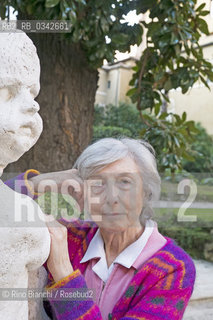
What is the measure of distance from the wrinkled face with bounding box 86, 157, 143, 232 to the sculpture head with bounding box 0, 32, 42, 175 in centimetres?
41

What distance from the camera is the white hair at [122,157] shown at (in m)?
1.15

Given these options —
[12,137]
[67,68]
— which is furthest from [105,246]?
[67,68]

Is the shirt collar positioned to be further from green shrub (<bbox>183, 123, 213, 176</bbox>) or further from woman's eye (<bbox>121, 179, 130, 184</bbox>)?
green shrub (<bbox>183, 123, 213, 176</bbox>)

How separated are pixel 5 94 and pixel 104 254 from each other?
682 millimetres

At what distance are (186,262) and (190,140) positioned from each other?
1900 mm

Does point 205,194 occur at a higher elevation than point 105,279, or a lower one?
lower

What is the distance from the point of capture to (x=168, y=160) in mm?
2787

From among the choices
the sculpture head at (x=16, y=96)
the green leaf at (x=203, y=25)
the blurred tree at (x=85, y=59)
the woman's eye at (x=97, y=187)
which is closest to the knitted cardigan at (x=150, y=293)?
the woman's eye at (x=97, y=187)

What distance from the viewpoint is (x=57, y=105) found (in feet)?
7.84

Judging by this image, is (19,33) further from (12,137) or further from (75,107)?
(75,107)

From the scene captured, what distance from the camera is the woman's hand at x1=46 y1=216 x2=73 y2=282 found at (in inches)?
35.3

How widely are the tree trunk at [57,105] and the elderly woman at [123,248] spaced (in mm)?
1100

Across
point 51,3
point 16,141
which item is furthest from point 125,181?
point 51,3

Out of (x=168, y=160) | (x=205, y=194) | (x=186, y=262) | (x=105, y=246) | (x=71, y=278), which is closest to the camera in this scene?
(x=71, y=278)
